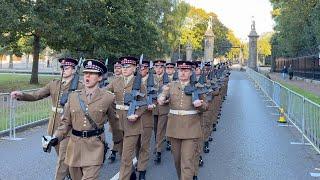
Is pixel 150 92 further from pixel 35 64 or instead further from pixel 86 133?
pixel 35 64

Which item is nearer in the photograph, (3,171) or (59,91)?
(59,91)

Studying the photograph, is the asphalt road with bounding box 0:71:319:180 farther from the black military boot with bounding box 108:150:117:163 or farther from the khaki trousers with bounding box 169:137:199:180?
the khaki trousers with bounding box 169:137:199:180

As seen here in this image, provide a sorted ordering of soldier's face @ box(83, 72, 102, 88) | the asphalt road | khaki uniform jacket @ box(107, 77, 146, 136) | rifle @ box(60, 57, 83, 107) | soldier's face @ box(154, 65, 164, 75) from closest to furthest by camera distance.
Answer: soldier's face @ box(83, 72, 102, 88) < rifle @ box(60, 57, 83, 107) < khaki uniform jacket @ box(107, 77, 146, 136) < the asphalt road < soldier's face @ box(154, 65, 164, 75)

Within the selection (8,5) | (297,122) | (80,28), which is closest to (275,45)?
(80,28)

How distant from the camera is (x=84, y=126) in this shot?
5.88 m

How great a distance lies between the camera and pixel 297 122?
14.2 meters

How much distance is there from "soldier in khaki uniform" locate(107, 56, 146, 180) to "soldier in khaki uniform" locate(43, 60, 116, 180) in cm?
108

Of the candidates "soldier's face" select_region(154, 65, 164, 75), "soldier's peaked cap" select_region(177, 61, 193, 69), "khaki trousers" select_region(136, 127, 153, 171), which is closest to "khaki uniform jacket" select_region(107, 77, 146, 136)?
"khaki trousers" select_region(136, 127, 153, 171)

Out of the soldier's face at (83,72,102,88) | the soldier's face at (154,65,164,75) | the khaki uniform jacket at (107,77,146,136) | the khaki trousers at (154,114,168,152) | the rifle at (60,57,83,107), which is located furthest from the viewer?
the soldier's face at (154,65,164,75)

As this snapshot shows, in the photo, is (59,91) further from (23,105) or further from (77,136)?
(23,105)

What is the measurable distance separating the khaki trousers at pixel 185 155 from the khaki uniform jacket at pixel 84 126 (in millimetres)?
1643

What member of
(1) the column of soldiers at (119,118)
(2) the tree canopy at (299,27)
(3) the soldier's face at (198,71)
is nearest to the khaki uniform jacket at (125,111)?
(1) the column of soldiers at (119,118)

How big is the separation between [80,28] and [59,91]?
27.6 m

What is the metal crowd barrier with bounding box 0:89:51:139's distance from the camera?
41.1 feet
